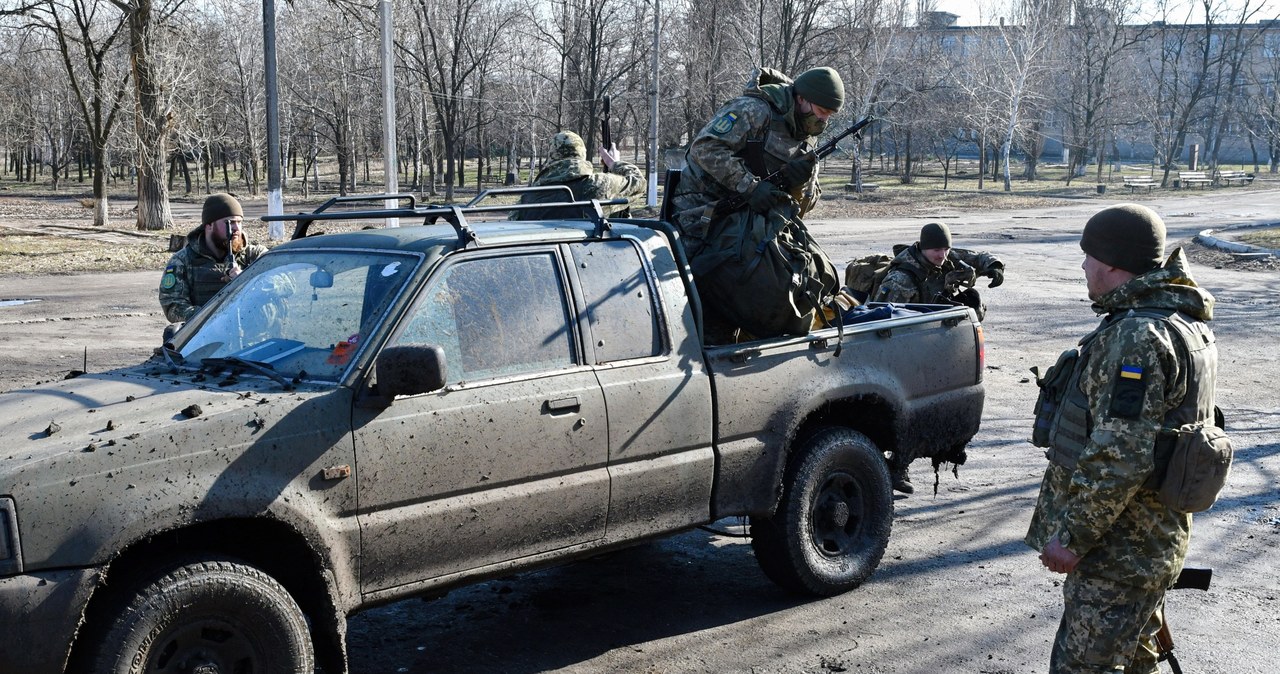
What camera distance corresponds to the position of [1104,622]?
3.52 m

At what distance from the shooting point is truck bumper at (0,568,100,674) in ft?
10.7

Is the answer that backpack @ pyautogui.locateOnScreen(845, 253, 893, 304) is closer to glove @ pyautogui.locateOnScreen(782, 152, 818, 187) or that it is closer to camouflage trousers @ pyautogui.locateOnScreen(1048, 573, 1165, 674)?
glove @ pyautogui.locateOnScreen(782, 152, 818, 187)

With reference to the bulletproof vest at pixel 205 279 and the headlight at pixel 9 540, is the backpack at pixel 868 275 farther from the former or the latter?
the headlight at pixel 9 540

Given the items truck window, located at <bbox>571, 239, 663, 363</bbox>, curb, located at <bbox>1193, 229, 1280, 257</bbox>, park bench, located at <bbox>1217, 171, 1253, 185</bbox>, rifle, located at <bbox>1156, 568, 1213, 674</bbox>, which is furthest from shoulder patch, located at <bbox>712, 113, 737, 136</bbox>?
park bench, located at <bbox>1217, 171, 1253, 185</bbox>

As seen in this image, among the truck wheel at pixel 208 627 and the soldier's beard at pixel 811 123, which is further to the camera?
the soldier's beard at pixel 811 123

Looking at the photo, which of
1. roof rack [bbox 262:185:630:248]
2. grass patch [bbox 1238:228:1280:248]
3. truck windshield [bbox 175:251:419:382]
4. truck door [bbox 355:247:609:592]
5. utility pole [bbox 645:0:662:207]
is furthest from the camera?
utility pole [bbox 645:0:662:207]

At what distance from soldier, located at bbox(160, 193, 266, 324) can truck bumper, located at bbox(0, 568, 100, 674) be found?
3949 millimetres

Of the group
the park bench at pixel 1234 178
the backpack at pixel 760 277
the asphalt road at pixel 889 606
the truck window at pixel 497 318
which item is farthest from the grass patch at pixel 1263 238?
the park bench at pixel 1234 178

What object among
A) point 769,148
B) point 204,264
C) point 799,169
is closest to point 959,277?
point 769,148

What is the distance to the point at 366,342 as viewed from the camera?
4.14 metres

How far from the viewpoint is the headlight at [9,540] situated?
10.7 ft

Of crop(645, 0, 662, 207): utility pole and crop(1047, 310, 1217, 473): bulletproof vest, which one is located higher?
crop(645, 0, 662, 207): utility pole

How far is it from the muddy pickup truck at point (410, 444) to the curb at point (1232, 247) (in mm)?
19713

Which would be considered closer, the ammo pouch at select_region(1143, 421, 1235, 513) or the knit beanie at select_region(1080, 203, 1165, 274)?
the ammo pouch at select_region(1143, 421, 1235, 513)
